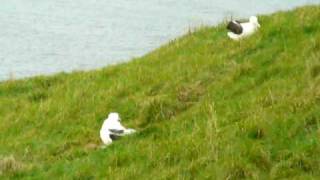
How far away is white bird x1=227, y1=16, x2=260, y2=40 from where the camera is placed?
Result: 16219 mm

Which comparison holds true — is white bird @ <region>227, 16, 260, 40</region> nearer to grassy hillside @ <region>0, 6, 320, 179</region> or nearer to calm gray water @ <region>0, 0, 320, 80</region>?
grassy hillside @ <region>0, 6, 320, 179</region>

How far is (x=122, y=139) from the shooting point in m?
12.1

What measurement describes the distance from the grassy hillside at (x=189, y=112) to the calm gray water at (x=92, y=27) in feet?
42.8

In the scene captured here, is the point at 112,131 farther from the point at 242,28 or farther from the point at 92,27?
the point at 92,27

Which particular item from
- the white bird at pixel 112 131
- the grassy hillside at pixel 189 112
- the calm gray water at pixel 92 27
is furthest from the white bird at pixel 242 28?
the calm gray water at pixel 92 27

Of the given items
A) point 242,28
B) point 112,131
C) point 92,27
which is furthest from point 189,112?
point 92,27

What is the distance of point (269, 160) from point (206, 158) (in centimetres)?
84

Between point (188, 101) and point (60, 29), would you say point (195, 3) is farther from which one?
point (188, 101)

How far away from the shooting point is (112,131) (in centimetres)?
1257

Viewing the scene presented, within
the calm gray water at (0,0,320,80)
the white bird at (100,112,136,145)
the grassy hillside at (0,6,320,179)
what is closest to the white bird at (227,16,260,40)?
the grassy hillside at (0,6,320,179)

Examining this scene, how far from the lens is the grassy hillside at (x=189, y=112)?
9938 mm

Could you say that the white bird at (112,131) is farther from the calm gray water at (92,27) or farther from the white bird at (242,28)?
the calm gray water at (92,27)

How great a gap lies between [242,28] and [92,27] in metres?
27.0

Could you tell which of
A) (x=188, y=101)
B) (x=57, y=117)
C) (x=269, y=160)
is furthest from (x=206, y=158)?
(x=57, y=117)
